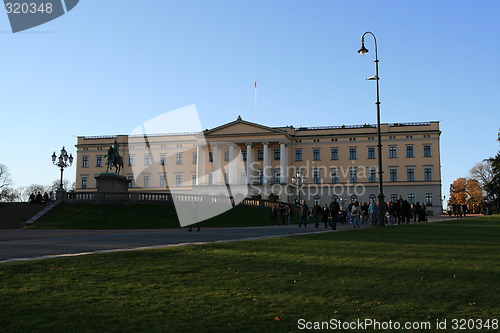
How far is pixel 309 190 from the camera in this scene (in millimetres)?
88188

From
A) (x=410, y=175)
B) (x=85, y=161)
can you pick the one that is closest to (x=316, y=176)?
(x=410, y=175)

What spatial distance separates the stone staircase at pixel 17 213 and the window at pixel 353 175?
55.3 m

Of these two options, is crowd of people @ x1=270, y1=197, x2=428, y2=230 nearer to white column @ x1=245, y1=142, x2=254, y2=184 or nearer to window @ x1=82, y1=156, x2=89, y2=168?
white column @ x1=245, y1=142, x2=254, y2=184

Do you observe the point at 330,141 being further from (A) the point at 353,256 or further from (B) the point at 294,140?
(A) the point at 353,256

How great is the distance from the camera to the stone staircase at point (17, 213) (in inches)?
1583

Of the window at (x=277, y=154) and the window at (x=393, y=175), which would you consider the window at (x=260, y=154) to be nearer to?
the window at (x=277, y=154)

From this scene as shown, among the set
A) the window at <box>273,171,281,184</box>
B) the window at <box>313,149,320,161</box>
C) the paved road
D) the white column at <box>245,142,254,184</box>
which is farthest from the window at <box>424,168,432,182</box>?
the paved road

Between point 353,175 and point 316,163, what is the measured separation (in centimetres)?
700

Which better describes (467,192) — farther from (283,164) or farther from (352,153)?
(283,164)

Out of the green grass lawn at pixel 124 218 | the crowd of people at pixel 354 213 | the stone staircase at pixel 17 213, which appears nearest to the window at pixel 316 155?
the green grass lawn at pixel 124 218

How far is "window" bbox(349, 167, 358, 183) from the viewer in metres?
87.4

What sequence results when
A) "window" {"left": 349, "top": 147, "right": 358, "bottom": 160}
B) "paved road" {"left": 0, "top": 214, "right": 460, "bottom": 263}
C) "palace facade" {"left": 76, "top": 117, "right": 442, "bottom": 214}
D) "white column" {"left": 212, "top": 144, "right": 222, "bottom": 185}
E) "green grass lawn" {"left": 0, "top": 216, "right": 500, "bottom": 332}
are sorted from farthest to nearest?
"white column" {"left": 212, "top": 144, "right": 222, "bottom": 185}
"window" {"left": 349, "top": 147, "right": 358, "bottom": 160}
"palace facade" {"left": 76, "top": 117, "right": 442, "bottom": 214}
"paved road" {"left": 0, "top": 214, "right": 460, "bottom": 263}
"green grass lawn" {"left": 0, "top": 216, "right": 500, "bottom": 332}

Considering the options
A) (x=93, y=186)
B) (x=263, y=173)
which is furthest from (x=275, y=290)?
(x=93, y=186)

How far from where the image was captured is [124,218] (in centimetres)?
4316
